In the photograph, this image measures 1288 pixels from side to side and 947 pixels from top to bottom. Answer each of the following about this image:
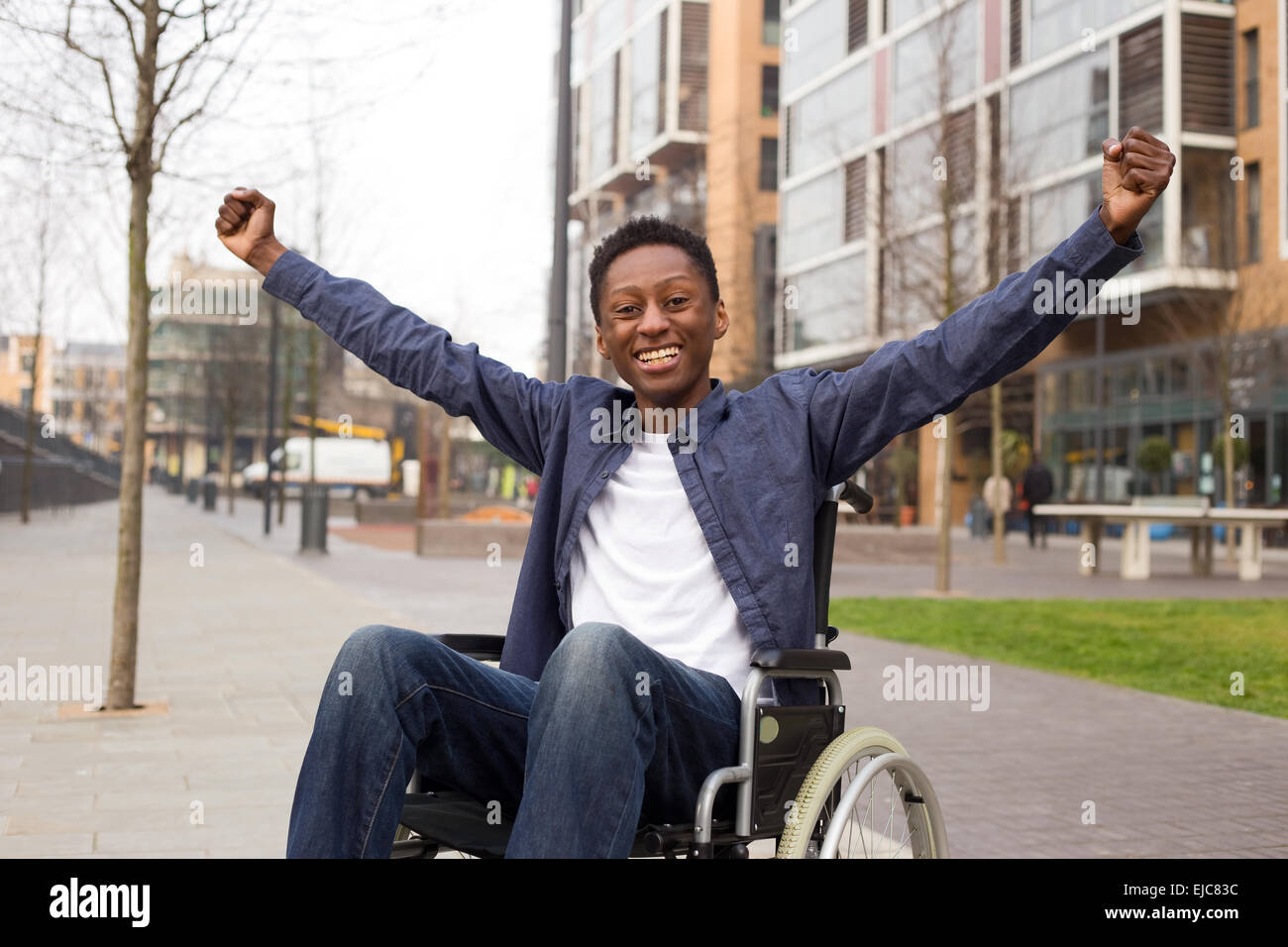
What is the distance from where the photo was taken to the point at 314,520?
69.4 ft

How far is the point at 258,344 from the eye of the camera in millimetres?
40469

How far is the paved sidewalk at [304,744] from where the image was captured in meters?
4.64

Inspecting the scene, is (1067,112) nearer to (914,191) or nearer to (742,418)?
(914,191)

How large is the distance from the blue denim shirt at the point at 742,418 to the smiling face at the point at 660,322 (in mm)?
78

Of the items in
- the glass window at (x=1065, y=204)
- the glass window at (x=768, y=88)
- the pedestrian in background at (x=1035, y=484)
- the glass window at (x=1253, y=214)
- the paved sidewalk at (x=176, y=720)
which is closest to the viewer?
the paved sidewalk at (x=176, y=720)

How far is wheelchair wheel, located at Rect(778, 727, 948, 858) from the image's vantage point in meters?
2.55

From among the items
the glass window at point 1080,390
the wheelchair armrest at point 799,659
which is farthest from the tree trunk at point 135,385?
the glass window at point 1080,390

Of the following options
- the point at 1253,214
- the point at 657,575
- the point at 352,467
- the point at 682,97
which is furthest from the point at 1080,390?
the point at 352,467

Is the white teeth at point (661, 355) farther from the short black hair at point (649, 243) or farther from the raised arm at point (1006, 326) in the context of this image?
the raised arm at point (1006, 326)

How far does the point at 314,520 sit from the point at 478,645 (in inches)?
734

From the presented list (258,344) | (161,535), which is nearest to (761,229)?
(258,344)

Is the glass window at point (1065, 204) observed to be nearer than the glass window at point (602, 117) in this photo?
Yes

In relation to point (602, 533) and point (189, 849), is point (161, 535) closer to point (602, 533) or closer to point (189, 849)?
point (189, 849)
